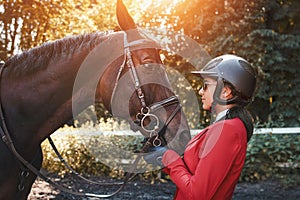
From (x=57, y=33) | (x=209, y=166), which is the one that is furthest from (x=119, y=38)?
(x=57, y=33)

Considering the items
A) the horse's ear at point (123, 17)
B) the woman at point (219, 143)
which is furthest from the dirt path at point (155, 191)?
the woman at point (219, 143)

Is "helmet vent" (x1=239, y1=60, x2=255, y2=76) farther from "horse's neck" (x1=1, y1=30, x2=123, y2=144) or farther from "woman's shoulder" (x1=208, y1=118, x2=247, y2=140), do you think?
"horse's neck" (x1=1, y1=30, x2=123, y2=144)

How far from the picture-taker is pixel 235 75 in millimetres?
2018

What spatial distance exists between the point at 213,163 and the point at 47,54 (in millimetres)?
1363

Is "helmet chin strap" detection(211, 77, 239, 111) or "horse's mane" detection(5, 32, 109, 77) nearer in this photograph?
"helmet chin strap" detection(211, 77, 239, 111)

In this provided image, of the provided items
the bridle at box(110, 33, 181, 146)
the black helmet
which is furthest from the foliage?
the black helmet

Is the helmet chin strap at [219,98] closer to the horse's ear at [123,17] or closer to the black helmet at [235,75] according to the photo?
the black helmet at [235,75]

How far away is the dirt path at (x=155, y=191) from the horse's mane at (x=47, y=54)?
3348 millimetres

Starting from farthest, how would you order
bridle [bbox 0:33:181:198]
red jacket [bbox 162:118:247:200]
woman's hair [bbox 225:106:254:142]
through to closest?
1. bridle [bbox 0:33:181:198]
2. woman's hair [bbox 225:106:254:142]
3. red jacket [bbox 162:118:247:200]

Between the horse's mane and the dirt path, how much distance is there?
Result: 11.0 feet

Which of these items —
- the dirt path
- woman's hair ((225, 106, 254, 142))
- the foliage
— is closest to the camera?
woman's hair ((225, 106, 254, 142))

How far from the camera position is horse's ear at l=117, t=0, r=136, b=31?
7.84 feet

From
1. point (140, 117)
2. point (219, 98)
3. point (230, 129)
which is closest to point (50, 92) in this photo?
point (140, 117)

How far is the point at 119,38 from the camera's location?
2.46m
